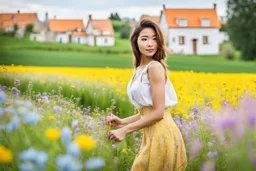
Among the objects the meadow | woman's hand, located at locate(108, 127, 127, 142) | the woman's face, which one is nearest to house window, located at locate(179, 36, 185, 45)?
the meadow

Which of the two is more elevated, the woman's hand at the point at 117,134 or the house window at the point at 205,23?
the house window at the point at 205,23

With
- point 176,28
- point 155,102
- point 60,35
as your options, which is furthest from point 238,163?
point 176,28

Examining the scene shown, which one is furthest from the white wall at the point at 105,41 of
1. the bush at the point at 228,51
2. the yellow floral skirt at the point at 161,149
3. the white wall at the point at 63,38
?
the yellow floral skirt at the point at 161,149

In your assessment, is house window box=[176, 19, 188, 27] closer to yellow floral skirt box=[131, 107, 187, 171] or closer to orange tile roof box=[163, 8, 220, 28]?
orange tile roof box=[163, 8, 220, 28]

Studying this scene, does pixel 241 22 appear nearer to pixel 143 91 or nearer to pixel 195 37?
pixel 195 37

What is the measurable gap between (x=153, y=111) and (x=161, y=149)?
0.63 ft

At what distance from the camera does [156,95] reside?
2010 mm

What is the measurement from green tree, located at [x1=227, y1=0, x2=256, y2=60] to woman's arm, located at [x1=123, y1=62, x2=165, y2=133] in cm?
1698

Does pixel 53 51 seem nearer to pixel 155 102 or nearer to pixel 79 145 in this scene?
pixel 155 102

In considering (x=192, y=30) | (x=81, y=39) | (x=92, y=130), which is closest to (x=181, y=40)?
(x=192, y=30)

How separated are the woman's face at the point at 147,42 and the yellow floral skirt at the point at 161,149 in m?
0.28

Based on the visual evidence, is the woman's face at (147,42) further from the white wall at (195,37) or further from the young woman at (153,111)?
the white wall at (195,37)

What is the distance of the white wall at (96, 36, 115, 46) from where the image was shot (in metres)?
19.1

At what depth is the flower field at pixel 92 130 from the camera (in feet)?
3.76
